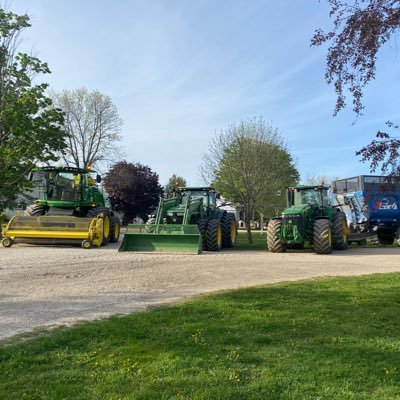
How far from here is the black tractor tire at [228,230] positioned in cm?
1988

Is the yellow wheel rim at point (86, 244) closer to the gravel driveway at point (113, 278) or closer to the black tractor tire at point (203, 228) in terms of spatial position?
the gravel driveway at point (113, 278)

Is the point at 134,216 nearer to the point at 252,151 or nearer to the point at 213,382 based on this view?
the point at 252,151

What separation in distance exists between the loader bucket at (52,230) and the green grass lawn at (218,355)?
34.3ft

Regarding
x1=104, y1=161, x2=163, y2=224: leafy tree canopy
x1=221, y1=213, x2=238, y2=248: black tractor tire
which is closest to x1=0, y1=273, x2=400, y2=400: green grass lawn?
x1=221, y1=213, x2=238, y2=248: black tractor tire

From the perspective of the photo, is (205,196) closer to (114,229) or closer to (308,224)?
(114,229)

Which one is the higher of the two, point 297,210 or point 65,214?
point 297,210

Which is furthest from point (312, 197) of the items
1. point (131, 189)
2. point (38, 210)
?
point (131, 189)

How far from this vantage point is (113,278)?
32.3ft

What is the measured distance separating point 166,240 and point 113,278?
6.19m

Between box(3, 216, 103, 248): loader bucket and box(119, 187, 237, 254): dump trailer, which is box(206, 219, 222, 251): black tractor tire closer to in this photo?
box(119, 187, 237, 254): dump trailer

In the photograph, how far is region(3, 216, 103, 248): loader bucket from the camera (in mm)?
16484

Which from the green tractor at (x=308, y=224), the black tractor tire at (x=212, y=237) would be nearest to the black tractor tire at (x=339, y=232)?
the green tractor at (x=308, y=224)

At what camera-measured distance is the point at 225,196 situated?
2897 centimetres

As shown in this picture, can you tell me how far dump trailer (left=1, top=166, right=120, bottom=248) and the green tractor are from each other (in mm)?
6884
